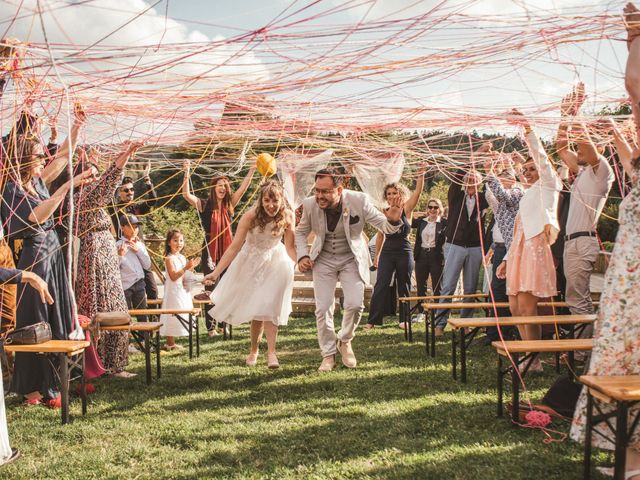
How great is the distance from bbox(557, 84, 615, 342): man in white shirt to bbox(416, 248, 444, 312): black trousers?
11.6ft

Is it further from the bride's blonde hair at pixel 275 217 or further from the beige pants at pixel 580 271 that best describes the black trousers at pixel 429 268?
the bride's blonde hair at pixel 275 217

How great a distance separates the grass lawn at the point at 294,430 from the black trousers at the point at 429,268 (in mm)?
3191

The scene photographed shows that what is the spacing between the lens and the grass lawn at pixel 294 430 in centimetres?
319

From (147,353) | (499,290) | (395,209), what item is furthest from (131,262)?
(499,290)

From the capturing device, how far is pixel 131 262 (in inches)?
273

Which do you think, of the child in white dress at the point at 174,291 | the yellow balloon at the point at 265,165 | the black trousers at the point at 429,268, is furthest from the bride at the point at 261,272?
the black trousers at the point at 429,268

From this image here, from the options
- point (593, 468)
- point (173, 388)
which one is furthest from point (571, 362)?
point (173, 388)

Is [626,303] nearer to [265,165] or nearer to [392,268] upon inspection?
[265,165]

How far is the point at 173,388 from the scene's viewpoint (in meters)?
5.19

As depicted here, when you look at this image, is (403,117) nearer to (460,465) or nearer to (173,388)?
(460,465)

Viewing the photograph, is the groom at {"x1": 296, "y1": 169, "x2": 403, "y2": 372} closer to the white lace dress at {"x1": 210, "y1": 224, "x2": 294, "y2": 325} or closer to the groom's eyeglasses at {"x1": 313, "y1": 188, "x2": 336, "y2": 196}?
the groom's eyeglasses at {"x1": 313, "y1": 188, "x2": 336, "y2": 196}

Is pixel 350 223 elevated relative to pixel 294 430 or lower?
elevated

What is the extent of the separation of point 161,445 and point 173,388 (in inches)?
62.4

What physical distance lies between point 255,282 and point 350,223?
1.25 metres
